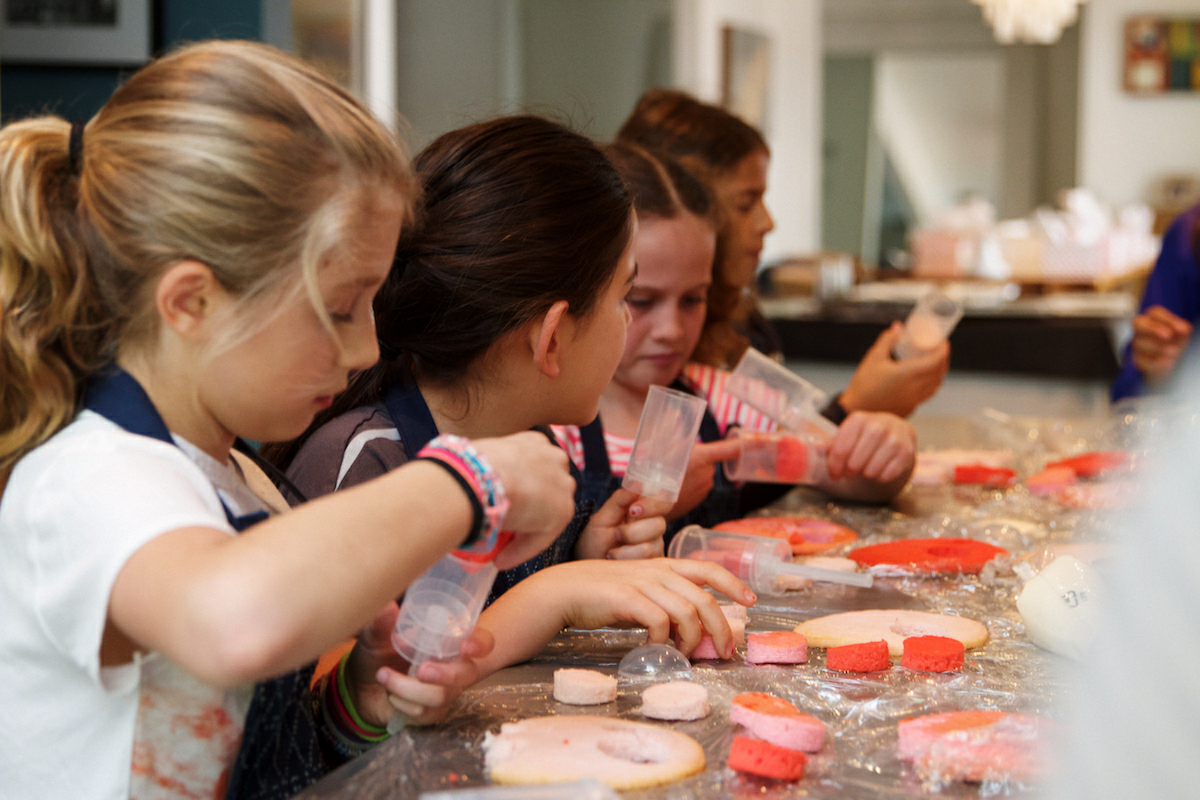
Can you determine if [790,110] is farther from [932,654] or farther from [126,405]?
[126,405]

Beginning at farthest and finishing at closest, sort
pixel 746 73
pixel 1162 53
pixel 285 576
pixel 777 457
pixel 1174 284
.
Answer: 1. pixel 1162 53
2. pixel 746 73
3. pixel 1174 284
4. pixel 777 457
5. pixel 285 576

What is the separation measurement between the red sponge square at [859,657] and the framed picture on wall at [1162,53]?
22.9 feet

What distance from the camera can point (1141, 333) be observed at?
261 cm

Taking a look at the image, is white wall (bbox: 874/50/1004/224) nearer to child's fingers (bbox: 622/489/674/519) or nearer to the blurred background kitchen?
the blurred background kitchen

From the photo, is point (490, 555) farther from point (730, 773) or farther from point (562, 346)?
point (562, 346)

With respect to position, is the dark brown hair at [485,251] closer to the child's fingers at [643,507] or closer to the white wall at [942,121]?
the child's fingers at [643,507]

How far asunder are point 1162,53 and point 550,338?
6.91 meters

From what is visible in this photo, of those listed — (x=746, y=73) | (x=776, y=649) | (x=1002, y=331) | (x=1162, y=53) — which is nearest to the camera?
(x=776, y=649)

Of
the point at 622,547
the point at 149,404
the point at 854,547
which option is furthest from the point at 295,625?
the point at 854,547

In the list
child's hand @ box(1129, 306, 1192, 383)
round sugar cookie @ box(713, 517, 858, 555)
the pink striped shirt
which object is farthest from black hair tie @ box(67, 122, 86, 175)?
child's hand @ box(1129, 306, 1192, 383)

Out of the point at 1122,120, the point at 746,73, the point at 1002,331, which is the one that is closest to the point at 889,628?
the point at 1002,331

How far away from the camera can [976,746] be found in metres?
0.71

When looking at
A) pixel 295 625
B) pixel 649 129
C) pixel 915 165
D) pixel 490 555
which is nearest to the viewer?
pixel 295 625

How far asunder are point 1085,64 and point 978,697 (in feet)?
23.1
